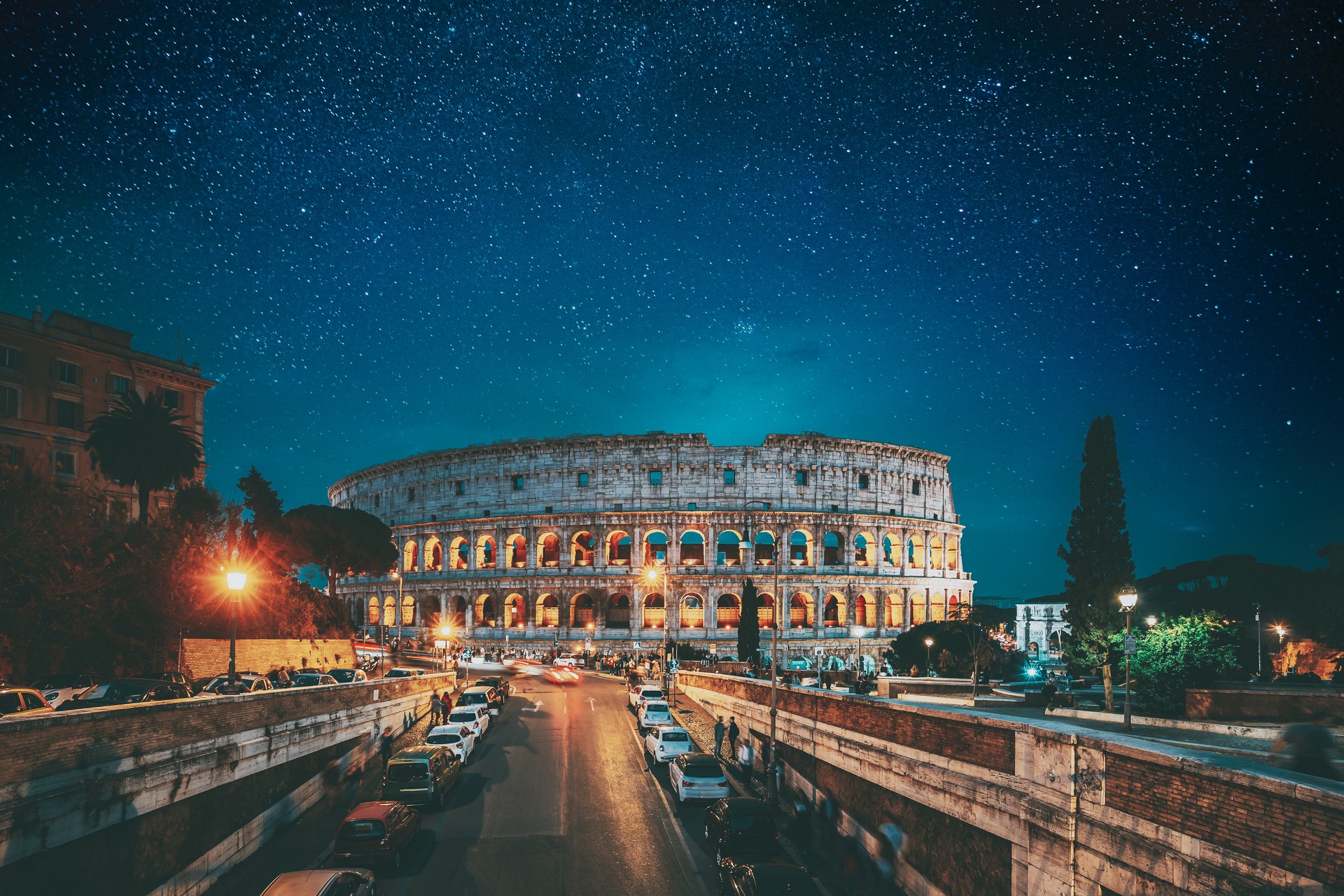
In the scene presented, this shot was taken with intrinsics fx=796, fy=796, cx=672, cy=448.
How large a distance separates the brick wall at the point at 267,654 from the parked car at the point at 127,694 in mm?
14530

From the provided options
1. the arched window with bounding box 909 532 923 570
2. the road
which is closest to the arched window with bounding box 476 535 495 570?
the arched window with bounding box 909 532 923 570

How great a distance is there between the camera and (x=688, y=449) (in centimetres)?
8762

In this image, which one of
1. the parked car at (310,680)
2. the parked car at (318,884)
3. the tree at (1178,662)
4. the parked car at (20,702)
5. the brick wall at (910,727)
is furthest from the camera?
the parked car at (310,680)

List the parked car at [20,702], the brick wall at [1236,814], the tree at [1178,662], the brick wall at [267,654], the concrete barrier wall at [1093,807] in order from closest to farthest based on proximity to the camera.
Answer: the brick wall at [1236,814] → the concrete barrier wall at [1093,807] → the parked car at [20,702] → the tree at [1178,662] → the brick wall at [267,654]

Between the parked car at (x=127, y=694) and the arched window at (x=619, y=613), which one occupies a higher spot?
the parked car at (x=127, y=694)

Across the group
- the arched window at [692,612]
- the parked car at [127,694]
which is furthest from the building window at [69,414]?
the arched window at [692,612]

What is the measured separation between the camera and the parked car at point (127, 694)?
24484 millimetres

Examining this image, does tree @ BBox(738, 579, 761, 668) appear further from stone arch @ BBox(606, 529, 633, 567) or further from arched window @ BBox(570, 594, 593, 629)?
arched window @ BBox(570, 594, 593, 629)

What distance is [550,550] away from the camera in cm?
9156

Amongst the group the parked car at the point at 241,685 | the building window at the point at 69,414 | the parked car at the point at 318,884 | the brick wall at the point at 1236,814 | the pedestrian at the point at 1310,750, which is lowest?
the parked car at the point at 318,884

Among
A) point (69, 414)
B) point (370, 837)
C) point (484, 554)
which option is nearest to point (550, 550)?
point (484, 554)

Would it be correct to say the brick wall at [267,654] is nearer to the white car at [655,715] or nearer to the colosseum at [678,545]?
the white car at [655,715]

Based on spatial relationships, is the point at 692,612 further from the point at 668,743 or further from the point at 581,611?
the point at 668,743

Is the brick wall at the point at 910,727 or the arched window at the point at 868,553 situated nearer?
the brick wall at the point at 910,727
